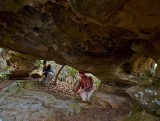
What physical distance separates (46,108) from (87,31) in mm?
5503

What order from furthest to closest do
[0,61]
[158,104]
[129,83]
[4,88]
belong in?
[0,61]
[4,88]
[129,83]
[158,104]

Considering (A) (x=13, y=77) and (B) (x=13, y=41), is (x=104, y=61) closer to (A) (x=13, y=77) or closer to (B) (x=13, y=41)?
(B) (x=13, y=41)

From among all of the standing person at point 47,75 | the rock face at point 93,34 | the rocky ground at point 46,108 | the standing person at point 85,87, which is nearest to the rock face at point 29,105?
the rocky ground at point 46,108

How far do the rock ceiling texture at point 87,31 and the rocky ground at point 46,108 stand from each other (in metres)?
1.65

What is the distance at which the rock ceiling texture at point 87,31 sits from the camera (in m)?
5.28

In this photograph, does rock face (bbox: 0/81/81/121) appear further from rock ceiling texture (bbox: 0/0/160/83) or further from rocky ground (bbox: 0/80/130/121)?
rock ceiling texture (bbox: 0/0/160/83)

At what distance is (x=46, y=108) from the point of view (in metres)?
12.7

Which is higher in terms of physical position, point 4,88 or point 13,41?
point 13,41

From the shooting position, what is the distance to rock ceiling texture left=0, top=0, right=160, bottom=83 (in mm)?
5277

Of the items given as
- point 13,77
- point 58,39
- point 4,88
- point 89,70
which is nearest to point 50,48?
point 58,39

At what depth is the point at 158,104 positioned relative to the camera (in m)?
8.99

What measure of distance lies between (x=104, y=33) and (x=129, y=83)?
4.37 m

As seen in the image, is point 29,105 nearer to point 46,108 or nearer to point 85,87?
point 46,108

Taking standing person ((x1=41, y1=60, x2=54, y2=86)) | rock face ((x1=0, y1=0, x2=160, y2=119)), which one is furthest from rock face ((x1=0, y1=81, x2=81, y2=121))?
rock face ((x1=0, y1=0, x2=160, y2=119))
